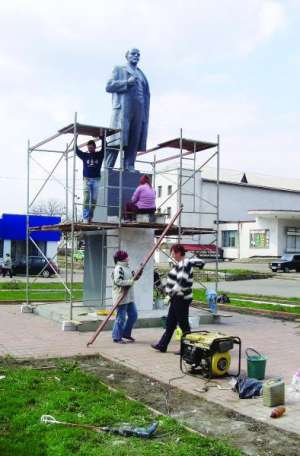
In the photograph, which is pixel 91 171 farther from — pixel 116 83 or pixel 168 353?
pixel 168 353

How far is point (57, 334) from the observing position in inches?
425

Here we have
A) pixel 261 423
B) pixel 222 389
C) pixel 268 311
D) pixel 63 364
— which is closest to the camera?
pixel 261 423

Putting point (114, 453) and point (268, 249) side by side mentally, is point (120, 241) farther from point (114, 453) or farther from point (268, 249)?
point (268, 249)

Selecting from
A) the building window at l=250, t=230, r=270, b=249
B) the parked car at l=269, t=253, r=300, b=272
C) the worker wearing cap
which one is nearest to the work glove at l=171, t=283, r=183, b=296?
the worker wearing cap

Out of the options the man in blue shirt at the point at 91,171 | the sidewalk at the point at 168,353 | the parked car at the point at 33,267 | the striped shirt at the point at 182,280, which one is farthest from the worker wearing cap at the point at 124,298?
the parked car at the point at 33,267

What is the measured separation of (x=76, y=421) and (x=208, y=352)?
7.71 feet

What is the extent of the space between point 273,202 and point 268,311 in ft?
150

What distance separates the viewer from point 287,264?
129ft

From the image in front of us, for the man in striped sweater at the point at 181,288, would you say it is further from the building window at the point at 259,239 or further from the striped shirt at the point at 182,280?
the building window at the point at 259,239

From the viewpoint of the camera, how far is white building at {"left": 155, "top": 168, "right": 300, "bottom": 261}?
48.8 meters

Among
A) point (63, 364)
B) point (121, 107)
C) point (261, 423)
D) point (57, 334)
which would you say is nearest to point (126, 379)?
point (63, 364)

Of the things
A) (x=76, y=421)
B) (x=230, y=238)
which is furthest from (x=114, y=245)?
(x=230, y=238)

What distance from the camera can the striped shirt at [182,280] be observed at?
28.2 feet

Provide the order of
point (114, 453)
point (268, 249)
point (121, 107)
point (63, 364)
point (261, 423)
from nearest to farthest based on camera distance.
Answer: point (114, 453) < point (261, 423) < point (63, 364) < point (121, 107) < point (268, 249)
